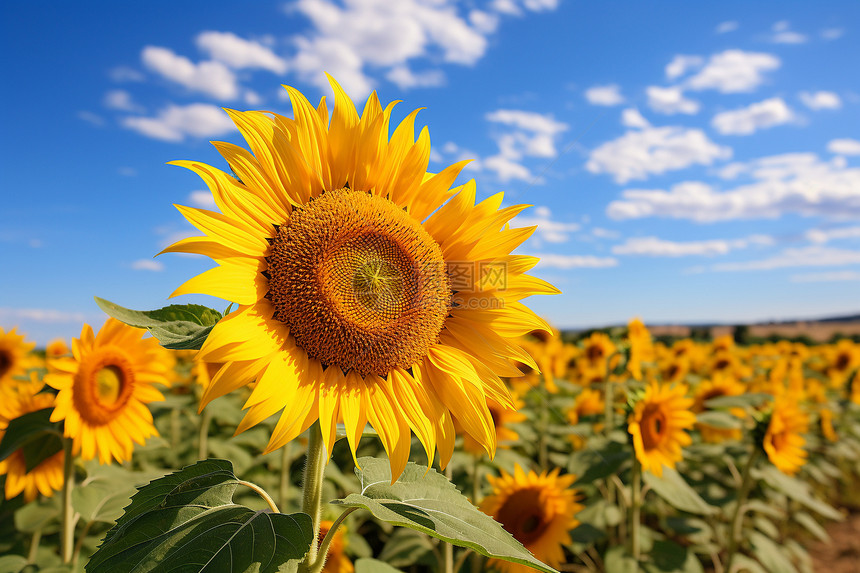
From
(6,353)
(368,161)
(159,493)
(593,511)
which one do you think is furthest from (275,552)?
(6,353)

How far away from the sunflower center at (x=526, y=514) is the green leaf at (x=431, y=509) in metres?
2.38

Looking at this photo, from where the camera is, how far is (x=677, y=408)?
4.61 metres

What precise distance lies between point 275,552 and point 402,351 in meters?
0.77

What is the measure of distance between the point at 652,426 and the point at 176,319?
12.7 feet

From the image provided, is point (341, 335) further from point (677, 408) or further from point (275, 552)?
point (677, 408)

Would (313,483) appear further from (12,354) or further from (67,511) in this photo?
(12,354)

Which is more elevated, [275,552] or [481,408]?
[481,408]

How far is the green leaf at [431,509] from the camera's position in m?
1.45

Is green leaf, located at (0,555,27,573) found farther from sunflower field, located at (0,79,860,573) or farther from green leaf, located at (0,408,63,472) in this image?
green leaf, located at (0,408,63,472)

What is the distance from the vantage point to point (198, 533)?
5.04ft

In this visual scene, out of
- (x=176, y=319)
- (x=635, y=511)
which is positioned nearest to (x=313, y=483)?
(x=176, y=319)

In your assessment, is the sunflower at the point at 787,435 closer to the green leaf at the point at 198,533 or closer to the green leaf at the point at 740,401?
the green leaf at the point at 740,401

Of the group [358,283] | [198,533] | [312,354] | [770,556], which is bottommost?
[770,556]

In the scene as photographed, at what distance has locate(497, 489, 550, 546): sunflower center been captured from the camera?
4082 mm
